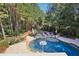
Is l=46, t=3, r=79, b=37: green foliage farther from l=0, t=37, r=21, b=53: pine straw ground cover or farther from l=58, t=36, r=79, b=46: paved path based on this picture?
l=0, t=37, r=21, b=53: pine straw ground cover

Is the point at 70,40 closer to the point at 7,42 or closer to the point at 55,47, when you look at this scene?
the point at 55,47

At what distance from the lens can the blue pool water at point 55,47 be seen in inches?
70.9

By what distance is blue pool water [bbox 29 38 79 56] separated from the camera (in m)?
1.80

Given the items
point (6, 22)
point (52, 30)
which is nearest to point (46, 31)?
point (52, 30)

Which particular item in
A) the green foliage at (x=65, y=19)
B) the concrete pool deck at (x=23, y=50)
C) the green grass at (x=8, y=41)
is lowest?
the concrete pool deck at (x=23, y=50)

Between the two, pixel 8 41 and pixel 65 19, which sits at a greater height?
pixel 65 19

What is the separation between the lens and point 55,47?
181 cm

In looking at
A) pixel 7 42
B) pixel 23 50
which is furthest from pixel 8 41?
pixel 23 50

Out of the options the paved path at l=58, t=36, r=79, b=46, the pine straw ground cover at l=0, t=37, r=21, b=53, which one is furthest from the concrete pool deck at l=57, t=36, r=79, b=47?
the pine straw ground cover at l=0, t=37, r=21, b=53

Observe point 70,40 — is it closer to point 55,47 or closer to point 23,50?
point 55,47

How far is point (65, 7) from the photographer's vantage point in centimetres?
182

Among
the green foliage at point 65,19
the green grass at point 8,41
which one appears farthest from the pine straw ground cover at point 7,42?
the green foliage at point 65,19

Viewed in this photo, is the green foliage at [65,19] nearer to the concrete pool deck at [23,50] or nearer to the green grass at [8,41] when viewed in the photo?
the concrete pool deck at [23,50]

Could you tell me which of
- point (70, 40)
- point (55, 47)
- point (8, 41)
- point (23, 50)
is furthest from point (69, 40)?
point (8, 41)
